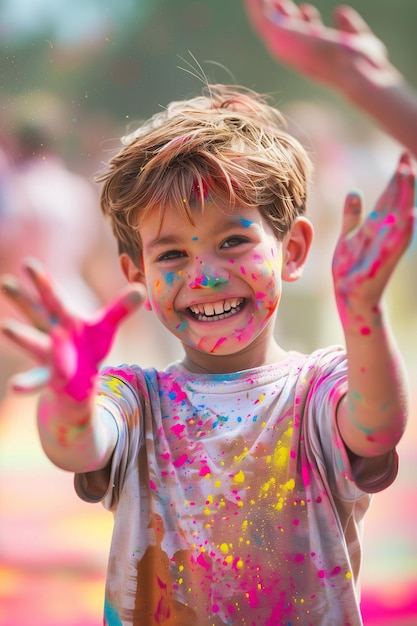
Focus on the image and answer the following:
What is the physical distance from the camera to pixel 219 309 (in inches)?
57.7

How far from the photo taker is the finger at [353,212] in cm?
116

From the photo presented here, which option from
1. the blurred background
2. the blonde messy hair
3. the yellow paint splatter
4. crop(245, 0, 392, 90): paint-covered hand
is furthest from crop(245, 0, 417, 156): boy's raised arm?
the blurred background

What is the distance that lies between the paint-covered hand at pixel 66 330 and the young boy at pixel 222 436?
10 centimetres

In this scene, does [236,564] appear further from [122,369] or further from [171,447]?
[122,369]

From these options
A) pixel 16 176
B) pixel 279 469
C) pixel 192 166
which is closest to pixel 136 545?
pixel 279 469

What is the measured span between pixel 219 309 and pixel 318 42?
50 cm

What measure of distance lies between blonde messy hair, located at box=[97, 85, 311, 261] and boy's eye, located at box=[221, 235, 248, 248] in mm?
57

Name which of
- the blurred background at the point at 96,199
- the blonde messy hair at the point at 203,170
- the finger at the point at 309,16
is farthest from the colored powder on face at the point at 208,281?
the blurred background at the point at 96,199

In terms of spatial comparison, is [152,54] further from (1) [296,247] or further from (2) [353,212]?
(2) [353,212]

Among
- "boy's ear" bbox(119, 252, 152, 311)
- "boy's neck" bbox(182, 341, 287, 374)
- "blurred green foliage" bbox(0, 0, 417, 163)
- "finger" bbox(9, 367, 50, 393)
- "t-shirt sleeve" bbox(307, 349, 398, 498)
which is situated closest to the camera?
"finger" bbox(9, 367, 50, 393)

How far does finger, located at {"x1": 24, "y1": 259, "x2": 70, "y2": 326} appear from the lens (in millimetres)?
1161

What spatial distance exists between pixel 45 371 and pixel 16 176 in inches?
64.2

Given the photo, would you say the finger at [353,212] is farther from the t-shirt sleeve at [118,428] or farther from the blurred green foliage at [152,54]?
the blurred green foliage at [152,54]

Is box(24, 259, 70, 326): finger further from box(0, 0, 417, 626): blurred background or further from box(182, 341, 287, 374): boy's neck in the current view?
box(0, 0, 417, 626): blurred background
